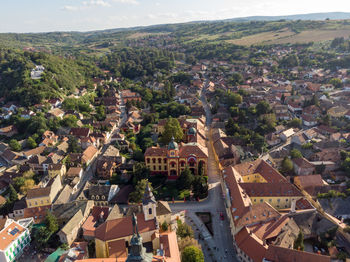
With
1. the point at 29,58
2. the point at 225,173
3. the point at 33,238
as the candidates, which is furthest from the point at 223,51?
the point at 33,238

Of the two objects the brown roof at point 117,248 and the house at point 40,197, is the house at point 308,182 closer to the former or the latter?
the brown roof at point 117,248

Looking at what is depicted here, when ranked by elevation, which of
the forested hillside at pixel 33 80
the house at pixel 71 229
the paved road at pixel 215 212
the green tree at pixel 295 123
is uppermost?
the forested hillside at pixel 33 80

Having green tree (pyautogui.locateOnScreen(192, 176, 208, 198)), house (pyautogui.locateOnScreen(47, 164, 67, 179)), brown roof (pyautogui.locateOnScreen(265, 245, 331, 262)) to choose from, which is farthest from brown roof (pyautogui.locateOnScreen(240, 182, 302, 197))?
house (pyautogui.locateOnScreen(47, 164, 67, 179))

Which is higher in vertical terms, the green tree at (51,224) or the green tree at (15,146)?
the green tree at (15,146)

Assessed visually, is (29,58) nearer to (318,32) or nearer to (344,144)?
(344,144)

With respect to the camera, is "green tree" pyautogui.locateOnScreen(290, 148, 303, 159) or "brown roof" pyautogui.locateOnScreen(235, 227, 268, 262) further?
"green tree" pyautogui.locateOnScreen(290, 148, 303, 159)

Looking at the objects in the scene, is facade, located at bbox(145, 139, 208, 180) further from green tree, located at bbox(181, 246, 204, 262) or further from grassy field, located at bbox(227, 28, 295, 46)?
grassy field, located at bbox(227, 28, 295, 46)

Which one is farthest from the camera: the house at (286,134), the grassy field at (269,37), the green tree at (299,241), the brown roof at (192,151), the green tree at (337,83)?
the grassy field at (269,37)

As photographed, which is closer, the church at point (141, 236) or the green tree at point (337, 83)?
the church at point (141, 236)


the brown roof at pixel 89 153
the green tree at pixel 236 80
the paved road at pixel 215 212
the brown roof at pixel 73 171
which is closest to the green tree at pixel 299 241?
the paved road at pixel 215 212
